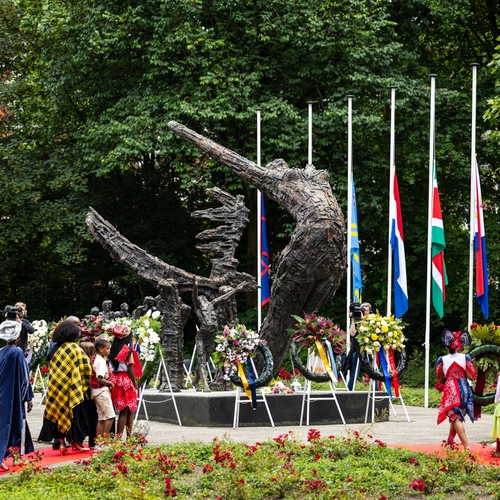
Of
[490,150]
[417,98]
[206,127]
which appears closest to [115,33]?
Result: [206,127]

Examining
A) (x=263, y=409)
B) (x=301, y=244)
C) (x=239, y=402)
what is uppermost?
(x=301, y=244)

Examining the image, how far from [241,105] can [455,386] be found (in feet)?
50.3

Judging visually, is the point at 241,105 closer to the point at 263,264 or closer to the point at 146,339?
the point at 263,264

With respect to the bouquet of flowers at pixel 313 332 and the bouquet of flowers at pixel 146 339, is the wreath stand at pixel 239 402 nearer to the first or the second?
the bouquet of flowers at pixel 313 332

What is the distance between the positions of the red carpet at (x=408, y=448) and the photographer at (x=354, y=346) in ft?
14.1

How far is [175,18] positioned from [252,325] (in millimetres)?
8786

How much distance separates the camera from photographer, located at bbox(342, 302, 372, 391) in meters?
16.2

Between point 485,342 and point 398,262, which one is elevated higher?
point 398,262

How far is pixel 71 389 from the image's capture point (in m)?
11.1

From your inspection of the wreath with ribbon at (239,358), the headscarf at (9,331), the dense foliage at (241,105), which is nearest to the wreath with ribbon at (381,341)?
the wreath with ribbon at (239,358)

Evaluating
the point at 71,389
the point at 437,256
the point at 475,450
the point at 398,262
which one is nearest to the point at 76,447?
the point at 71,389

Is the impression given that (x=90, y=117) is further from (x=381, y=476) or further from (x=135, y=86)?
(x=381, y=476)

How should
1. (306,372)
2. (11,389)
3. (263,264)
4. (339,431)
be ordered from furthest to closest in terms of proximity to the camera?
(263,264) → (306,372) → (339,431) → (11,389)

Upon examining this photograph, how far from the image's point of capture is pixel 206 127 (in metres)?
25.8
